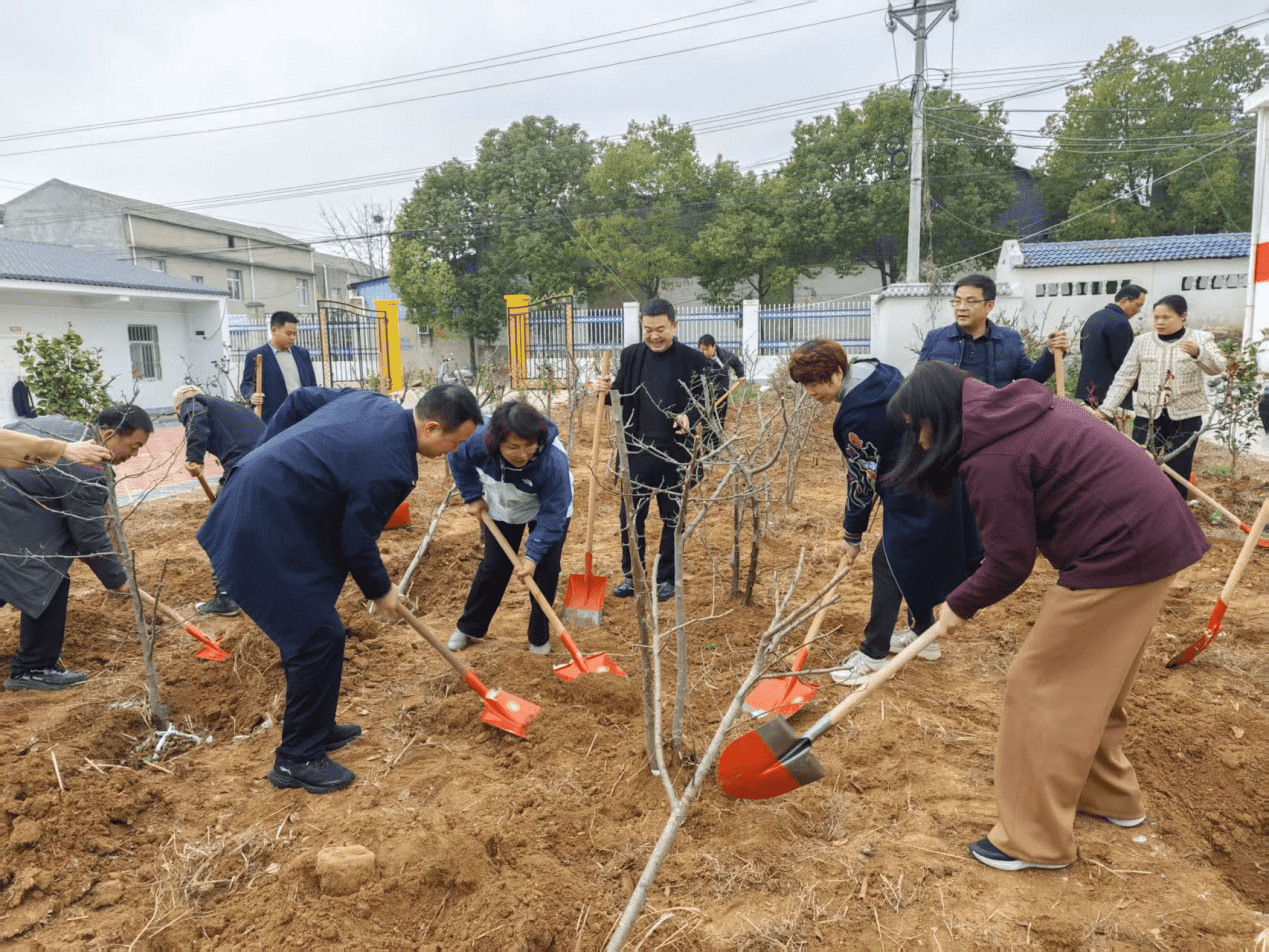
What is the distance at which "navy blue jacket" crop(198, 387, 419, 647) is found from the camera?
8.61 ft

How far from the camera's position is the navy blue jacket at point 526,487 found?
12.1 feet

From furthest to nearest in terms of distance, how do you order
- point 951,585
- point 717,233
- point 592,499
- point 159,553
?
1. point 717,233
2. point 159,553
3. point 592,499
4. point 951,585

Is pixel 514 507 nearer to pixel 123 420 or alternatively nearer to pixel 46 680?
pixel 123 420

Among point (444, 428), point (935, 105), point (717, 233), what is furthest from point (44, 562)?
point (935, 105)

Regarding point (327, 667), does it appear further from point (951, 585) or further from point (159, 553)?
point (159, 553)

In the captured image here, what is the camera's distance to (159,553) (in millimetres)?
5688

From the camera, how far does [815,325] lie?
18281mm

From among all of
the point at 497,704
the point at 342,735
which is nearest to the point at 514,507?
the point at 497,704

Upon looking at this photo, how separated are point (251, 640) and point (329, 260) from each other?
3593 cm

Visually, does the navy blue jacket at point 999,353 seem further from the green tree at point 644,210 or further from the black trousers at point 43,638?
the green tree at point 644,210

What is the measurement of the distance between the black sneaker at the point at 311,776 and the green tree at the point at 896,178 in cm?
2317

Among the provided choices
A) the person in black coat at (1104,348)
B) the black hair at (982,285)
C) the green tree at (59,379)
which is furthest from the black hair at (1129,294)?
the green tree at (59,379)

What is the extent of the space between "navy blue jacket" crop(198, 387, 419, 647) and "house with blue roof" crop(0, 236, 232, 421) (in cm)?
1121

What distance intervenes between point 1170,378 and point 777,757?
4537mm
